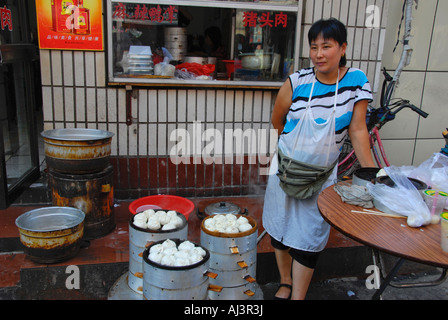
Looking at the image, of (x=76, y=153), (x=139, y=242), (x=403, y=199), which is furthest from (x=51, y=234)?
(x=403, y=199)

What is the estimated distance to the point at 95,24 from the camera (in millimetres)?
4262

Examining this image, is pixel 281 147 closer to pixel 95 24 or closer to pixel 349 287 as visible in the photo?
pixel 349 287

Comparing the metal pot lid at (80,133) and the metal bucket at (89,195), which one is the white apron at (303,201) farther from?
the metal pot lid at (80,133)

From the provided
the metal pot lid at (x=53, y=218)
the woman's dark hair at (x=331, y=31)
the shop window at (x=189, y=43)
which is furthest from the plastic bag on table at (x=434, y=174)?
the metal pot lid at (x=53, y=218)

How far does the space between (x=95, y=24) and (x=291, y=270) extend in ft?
10.9

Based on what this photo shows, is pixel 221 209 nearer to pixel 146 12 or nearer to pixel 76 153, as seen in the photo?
pixel 76 153

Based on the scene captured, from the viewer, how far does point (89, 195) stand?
12.1 ft

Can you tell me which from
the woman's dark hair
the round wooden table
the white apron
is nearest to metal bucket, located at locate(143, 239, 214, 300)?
the round wooden table

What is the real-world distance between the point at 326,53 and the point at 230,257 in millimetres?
1632

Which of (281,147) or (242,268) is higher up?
(281,147)

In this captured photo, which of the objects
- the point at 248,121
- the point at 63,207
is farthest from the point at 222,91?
the point at 63,207

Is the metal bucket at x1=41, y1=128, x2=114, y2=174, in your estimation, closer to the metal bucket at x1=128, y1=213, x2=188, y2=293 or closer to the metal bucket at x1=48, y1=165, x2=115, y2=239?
the metal bucket at x1=48, y1=165, x2=115, y2=239

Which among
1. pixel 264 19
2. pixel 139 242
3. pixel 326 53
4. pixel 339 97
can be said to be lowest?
pixel 139 242

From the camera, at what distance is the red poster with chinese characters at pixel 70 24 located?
4152 millimetres
